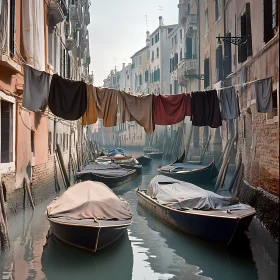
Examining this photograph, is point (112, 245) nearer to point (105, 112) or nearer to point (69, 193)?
point (69, 193)

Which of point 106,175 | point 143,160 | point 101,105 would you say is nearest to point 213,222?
point 101,105

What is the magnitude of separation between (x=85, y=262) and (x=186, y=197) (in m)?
3.24

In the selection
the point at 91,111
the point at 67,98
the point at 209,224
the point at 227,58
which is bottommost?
the point at 209,224

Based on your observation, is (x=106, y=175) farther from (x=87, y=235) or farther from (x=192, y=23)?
(x=192, y=23)

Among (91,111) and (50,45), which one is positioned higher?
(50,45)

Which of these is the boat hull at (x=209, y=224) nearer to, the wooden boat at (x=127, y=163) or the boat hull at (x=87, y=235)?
the boat hull at (x=87, y=235)

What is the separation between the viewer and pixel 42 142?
12.1 metres

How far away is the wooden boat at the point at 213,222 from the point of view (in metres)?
Result: 7.48

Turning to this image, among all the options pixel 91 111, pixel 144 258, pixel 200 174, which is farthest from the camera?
pixel 200 174

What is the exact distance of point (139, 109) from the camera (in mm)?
9516

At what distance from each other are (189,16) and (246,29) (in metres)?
13.0

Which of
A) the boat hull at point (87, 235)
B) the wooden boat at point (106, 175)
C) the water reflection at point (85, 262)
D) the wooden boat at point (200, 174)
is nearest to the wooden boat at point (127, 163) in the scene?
the wooden boat at point (106, 175)

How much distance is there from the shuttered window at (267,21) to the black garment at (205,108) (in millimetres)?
1736

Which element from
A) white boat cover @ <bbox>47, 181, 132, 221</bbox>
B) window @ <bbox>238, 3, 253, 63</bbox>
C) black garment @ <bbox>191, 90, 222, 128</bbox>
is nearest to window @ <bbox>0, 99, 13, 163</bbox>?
white boat cover @ <bbox>47, 181, 132, 221</bbox>
